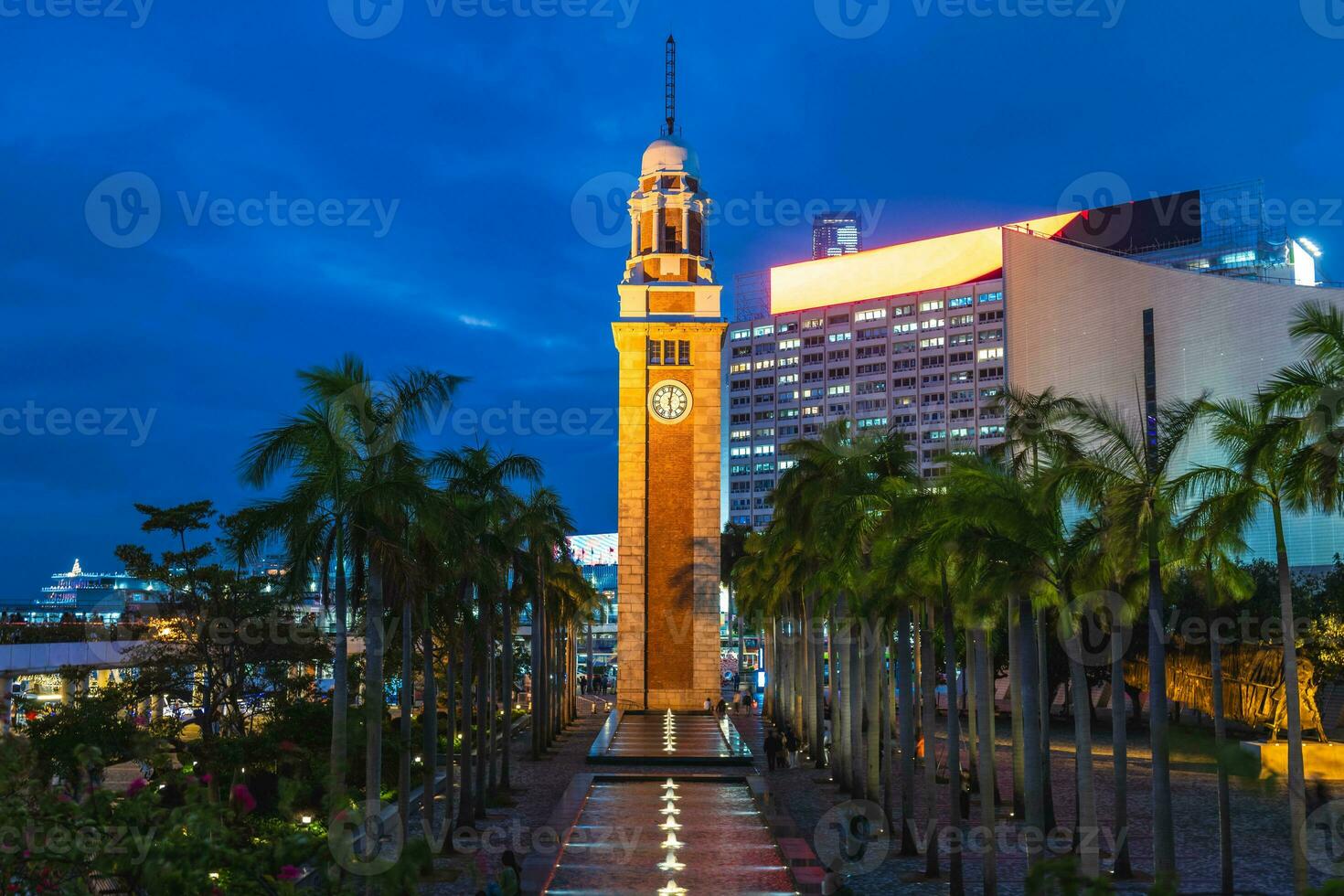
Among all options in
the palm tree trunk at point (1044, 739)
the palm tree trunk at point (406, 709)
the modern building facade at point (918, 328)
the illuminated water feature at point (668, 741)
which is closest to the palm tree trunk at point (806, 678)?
the illuminated water feature at point (668, 741)

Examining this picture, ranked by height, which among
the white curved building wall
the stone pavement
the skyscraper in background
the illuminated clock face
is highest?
the skyscraper in background

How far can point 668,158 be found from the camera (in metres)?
62.1

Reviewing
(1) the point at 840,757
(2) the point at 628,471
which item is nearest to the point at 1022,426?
(1) the point at 840,757

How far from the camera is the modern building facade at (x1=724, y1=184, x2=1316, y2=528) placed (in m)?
110

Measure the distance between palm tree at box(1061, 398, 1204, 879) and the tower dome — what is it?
45052 mm

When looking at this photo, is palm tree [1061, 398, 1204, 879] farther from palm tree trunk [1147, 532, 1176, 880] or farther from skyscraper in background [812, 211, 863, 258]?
skyscraper in background [812, 211, 863, 258]

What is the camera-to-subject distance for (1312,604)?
4950 cm

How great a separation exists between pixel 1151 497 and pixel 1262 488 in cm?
146

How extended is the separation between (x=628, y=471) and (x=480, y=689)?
28.8 meters

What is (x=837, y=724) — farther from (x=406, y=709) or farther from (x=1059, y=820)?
(x=406, y=709)

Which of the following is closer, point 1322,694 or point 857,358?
point 1322,694

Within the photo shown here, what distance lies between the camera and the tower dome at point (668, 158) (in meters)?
62.1

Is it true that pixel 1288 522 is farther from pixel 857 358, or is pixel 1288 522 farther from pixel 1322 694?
pixel 857 358

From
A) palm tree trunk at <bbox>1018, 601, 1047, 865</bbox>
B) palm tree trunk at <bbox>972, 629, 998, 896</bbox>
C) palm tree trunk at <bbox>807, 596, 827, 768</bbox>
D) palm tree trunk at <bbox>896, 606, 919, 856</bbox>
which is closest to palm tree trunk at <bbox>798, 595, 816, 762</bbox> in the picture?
palm tree trunk at <bbox>807, 596, 827, 768</bbox>
